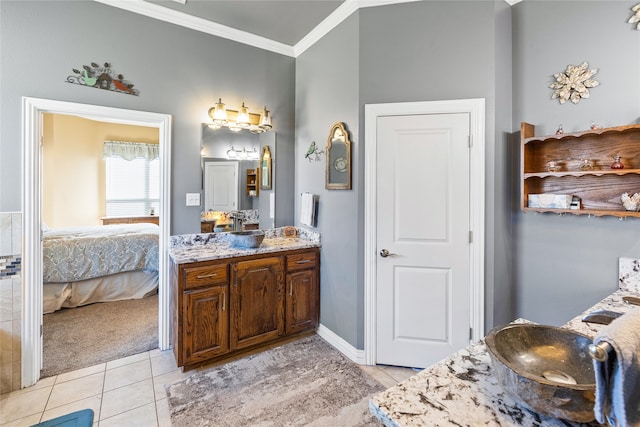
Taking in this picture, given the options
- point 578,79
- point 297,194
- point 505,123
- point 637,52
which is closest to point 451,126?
point 505,123

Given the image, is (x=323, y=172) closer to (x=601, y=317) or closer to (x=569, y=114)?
(x=569, y=114)

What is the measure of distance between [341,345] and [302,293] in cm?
57

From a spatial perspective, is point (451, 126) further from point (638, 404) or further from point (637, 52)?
point (638, 404)

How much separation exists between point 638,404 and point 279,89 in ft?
10.9

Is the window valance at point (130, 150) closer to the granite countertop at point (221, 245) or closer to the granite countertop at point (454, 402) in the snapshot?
the granite countertop at point (221, 245)

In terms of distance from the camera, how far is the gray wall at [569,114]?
5.97 ft

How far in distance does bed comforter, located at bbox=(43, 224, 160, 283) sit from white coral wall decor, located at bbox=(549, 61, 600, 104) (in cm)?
433

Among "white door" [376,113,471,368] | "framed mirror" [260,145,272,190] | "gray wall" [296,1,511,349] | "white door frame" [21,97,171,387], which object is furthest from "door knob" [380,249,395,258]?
"white door frame" [21,97,171,387]

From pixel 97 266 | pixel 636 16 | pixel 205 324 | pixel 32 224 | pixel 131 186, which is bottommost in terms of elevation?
pixel 205 324

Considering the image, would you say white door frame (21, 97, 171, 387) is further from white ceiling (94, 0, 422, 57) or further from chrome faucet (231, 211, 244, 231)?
chrome faucet (231, 211, 244, 231)

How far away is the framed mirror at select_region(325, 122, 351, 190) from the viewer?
254cm

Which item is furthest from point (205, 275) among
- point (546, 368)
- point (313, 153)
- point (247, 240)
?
point (546, 368)

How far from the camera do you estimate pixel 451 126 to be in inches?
87.8

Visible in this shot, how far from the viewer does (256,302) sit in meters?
2.62
